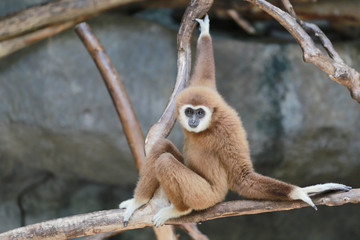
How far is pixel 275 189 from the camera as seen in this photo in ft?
9.62

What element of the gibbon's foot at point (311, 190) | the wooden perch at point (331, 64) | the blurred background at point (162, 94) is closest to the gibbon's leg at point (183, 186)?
the gibbon's foot at point (311, 190)

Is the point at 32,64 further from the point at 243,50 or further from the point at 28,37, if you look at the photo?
the point at 243,50

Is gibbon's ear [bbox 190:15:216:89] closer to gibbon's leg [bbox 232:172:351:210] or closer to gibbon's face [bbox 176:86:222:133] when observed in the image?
gibbon's face [bbox 176:86:222:133]

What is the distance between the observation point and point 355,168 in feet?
19.4

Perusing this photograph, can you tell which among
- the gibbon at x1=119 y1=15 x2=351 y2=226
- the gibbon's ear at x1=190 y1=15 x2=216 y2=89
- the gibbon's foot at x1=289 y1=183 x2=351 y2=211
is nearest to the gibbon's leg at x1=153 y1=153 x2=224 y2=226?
the gibbon at x1=119 y1=15 x2=351 y2=226

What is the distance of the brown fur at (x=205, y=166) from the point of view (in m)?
3.14

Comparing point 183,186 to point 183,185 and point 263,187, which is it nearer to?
point 183,185

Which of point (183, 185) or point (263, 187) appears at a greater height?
point (183, 185)

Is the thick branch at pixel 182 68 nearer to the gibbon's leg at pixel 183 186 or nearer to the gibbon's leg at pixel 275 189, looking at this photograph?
the gibbon's leg at pixel 183 186

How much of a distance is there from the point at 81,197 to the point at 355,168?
411cm

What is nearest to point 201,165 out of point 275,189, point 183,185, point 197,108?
point 183,185

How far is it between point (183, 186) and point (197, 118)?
0.53m

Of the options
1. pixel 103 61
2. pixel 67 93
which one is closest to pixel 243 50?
pixel 103 61

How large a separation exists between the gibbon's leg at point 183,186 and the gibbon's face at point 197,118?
282 millimetres
